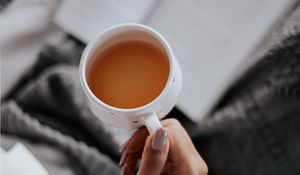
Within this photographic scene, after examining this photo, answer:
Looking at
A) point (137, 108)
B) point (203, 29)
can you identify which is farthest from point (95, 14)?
point (137, 108)

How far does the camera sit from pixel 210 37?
801 mm

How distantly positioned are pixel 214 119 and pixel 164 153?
0.32 meters

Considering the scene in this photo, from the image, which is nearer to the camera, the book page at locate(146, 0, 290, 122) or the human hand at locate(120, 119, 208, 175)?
the human hand at locate(120, 119, 208, 175)

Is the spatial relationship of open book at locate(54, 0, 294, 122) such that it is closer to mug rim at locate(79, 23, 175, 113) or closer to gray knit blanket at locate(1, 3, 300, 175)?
gray knit blanket at locate(1, 3, 300, 175)

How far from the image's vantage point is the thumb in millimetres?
503

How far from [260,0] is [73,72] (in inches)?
14.1

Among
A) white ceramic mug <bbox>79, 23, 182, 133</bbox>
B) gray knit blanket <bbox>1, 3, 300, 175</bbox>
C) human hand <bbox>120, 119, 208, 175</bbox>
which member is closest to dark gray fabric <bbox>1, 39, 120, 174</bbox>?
gray knit blanket <bbox>1, 3, 300, 175</bbox>

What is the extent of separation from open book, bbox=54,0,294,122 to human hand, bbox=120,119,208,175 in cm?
17

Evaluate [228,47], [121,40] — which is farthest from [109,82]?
[228,47]

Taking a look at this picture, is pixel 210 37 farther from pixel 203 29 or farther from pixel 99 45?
pixel 99 45

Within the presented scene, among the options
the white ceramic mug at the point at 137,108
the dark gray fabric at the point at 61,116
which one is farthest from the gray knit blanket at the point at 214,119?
the white ceramic mug at the point at 137,108

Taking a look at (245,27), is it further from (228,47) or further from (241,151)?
(241,151)

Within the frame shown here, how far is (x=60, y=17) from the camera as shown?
860mm

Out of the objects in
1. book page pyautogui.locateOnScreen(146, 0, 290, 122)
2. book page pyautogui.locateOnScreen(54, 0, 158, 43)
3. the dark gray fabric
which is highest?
book page pyautogui.locateOnScreen(146, 0, 290, 122)
